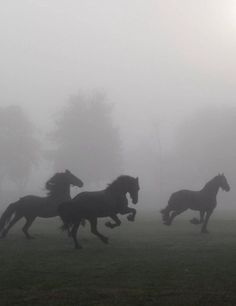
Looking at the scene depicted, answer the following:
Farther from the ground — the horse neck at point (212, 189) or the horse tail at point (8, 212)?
the horse neck at point (212, 189)

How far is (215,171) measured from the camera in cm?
7194

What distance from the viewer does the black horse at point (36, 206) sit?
21688 millimetres

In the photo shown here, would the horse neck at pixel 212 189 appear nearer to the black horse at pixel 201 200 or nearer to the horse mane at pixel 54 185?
the black horse at pixel 201 200

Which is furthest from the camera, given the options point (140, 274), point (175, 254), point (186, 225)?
point (186, 225)

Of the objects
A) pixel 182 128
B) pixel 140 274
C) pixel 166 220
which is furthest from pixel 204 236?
pixel 182 128

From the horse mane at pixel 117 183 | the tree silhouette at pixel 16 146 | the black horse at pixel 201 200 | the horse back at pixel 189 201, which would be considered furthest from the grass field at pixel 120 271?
the tree silhouette at pixel 16 146

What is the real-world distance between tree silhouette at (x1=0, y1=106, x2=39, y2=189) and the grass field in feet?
151

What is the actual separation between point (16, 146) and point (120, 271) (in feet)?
182

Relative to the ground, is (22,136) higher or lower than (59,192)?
higher

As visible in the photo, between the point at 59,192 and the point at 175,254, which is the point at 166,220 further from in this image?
the point at 175,254

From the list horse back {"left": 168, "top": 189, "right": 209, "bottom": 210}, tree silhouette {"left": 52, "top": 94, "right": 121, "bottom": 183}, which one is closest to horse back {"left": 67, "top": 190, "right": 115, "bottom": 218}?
horse back {"left": 168, "top": 189, "right": 209, "bottom": 210}

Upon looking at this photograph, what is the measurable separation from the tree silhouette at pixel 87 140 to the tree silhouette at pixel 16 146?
4.01 m

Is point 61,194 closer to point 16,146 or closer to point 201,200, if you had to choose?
point 201,200

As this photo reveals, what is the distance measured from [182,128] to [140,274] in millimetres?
73660
